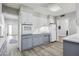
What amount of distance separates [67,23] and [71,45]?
0.35m

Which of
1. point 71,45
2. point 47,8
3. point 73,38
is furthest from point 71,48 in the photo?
point 47,8

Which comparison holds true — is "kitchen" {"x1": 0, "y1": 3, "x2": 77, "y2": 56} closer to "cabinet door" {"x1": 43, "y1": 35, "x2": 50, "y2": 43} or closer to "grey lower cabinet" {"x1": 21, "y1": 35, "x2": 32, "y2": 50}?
"cabinet door" {"x1": 43, "y1": 35, "x2": 50, "y2": 43}

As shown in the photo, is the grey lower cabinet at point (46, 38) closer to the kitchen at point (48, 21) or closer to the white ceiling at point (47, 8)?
the kitchen at point (48, 21)

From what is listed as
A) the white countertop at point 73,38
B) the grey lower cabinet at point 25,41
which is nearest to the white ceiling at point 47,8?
the white countertop at point 73,38

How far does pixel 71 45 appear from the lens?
3.35 ft

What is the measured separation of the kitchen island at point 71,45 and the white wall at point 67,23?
0.27 feet

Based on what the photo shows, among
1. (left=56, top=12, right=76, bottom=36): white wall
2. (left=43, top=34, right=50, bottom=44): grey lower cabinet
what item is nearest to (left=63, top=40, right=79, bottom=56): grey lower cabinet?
(left=56, top=12, right=76, bottom=36): white wall

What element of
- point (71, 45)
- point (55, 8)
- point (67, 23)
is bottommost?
point (71, 45)

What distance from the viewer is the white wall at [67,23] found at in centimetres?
108

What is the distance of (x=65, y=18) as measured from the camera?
1.15m

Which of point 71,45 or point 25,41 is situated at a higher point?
point 71,45

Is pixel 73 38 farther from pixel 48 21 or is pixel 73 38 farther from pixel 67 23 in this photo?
pixel 48 21

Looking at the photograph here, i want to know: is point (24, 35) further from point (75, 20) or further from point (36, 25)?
point (75, 20)

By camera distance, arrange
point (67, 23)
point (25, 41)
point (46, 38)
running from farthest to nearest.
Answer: point (25, 41) → point (46, 38) → point (67, 23)
